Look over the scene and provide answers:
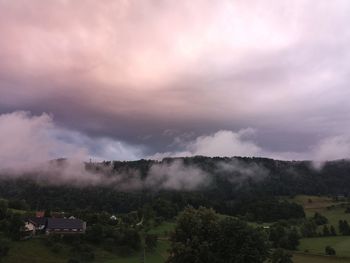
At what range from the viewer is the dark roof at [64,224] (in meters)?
137

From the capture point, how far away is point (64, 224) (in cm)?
13850

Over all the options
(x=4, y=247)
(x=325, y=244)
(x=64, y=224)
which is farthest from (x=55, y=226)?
(x=325, y=244)

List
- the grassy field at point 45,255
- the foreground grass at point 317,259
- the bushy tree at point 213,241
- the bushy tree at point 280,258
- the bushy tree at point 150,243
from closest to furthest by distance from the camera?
the bushy tree at point 213,241
the bushy tree at point 280,258
the grassy field at point 45,255
the foreground grass at point 317,259
the bushy tree at point 150,243

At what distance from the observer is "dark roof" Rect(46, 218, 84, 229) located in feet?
449

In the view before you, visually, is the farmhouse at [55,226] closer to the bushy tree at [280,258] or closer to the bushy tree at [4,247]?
the bushy tree at [4,247]

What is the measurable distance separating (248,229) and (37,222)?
3660 inches

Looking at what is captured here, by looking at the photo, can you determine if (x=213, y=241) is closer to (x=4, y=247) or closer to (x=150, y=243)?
(x=4, y=247)

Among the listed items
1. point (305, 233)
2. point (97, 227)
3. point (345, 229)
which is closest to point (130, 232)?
point (97, 227)

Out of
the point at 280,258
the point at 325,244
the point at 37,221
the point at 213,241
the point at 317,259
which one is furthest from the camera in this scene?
the point at 37,221

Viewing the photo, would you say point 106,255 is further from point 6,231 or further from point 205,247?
point 205,247

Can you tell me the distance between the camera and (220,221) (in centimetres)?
7431

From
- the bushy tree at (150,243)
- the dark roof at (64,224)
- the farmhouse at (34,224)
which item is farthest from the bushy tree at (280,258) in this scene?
the farmhouse at (34,224)

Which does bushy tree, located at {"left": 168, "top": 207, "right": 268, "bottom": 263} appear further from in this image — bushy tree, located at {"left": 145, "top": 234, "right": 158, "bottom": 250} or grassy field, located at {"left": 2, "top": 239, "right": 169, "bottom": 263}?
bushy tree, located at {"left": 145, "top": 234, "right": 158, "bottom": 250}

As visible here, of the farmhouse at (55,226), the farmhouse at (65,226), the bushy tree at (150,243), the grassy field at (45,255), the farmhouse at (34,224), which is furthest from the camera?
the farmhouse at (65,226)
